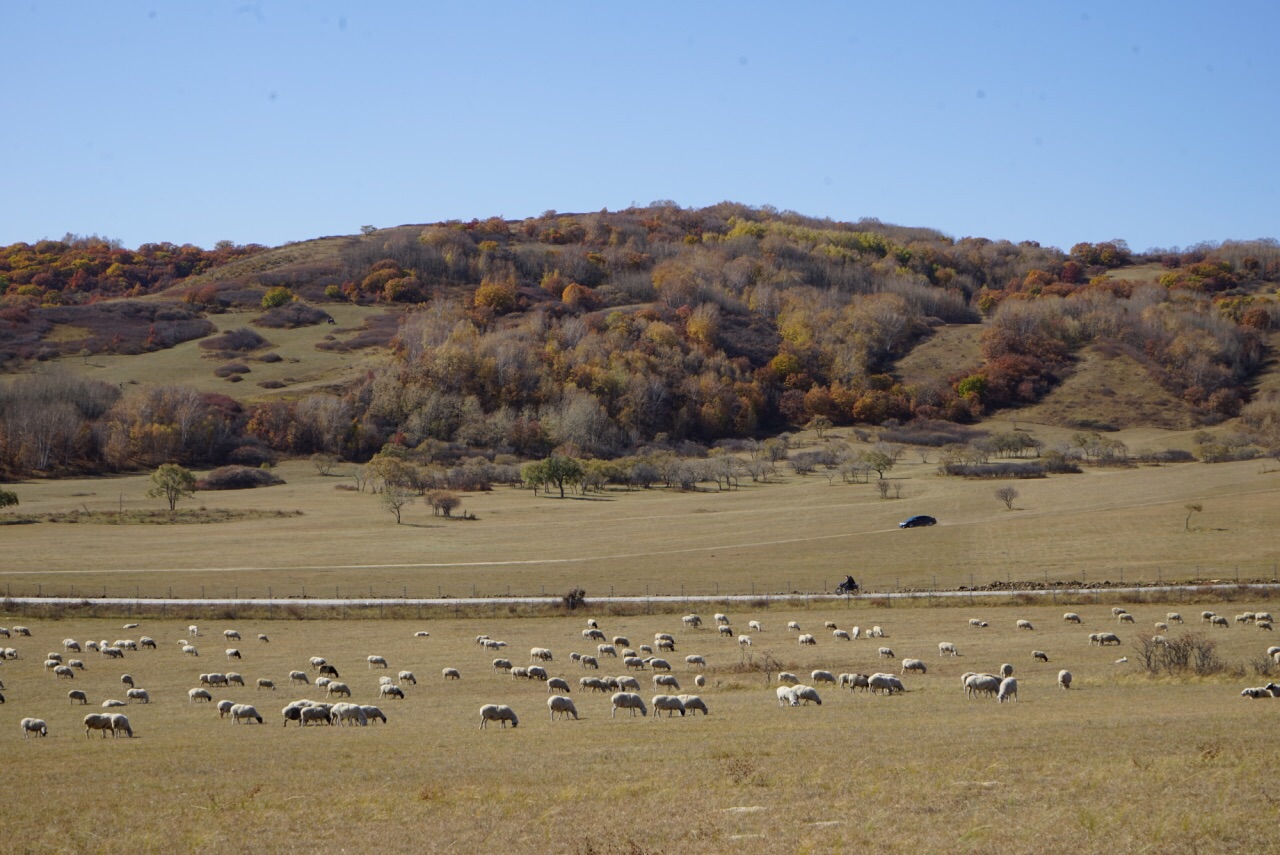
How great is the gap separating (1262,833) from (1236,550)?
51.6m

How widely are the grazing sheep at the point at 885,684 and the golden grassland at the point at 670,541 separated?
84.4 feet

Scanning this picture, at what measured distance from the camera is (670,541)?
73688mm

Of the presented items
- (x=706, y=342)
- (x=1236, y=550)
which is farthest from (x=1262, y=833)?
(x=706, y=342)

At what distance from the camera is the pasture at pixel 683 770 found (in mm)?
14188

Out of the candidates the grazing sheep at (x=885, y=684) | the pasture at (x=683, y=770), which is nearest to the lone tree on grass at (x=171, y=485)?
the pasture at (x=683, y=770)

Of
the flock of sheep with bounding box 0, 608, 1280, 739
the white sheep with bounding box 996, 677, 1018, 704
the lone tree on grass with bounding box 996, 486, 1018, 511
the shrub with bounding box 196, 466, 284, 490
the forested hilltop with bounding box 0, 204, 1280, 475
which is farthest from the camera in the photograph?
the forested hilltop with bounding box 0, 204, 1280, 475

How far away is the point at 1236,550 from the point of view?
192 feet

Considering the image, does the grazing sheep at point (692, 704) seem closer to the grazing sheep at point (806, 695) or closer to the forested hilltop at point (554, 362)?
the grazing sheep at point (806, 695)

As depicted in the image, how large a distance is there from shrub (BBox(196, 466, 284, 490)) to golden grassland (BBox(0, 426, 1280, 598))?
4.54 metres

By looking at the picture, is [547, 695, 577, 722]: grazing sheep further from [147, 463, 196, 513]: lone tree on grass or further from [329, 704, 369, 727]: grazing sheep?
[147, 463, 196, 513]: lone tree on grass

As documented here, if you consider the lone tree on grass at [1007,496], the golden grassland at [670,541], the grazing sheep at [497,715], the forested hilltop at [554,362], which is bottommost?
the golden grassland at [670,541]

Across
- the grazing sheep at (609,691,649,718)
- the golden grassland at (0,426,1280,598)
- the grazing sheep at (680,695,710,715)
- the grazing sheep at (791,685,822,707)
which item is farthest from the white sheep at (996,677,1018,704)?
the golden grassland at (0,426,1280,598)

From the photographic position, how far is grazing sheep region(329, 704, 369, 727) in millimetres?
24797

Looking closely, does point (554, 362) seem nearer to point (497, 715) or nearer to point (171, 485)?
point (171, 485)
